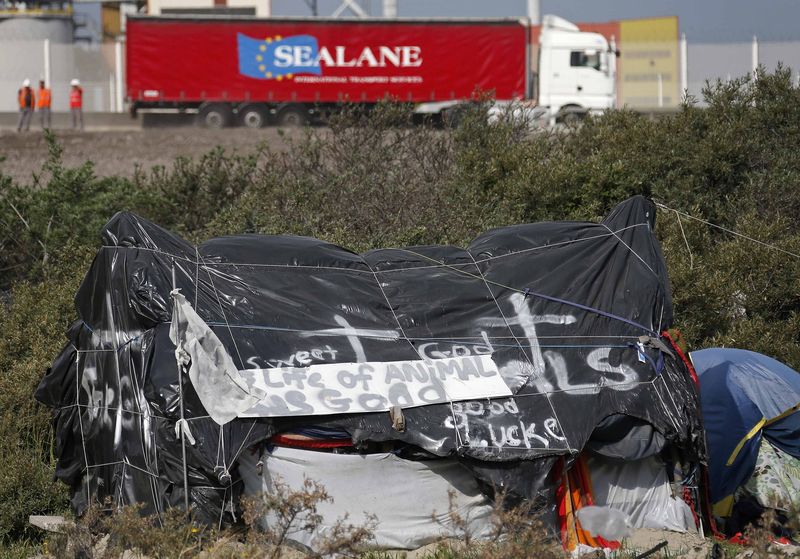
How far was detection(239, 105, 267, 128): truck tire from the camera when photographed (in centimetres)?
2937

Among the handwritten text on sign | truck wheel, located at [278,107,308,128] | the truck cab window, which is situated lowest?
the handwritten text on sign

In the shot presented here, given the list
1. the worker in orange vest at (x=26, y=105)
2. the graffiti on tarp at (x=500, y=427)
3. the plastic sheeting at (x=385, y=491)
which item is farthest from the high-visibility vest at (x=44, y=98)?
the graffiti on tarp at (x=500, y=427)

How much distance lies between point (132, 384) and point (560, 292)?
2.86 metres

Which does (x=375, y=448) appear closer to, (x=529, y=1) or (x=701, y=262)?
(x=701, y=262)

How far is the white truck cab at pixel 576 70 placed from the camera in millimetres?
27766

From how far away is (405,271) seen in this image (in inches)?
264

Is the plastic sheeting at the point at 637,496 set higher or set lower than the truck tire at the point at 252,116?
lower

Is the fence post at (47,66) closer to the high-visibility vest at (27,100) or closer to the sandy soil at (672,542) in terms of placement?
the high-visibility vest at (27,100)

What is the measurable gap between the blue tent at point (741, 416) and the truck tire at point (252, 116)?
2333 cm

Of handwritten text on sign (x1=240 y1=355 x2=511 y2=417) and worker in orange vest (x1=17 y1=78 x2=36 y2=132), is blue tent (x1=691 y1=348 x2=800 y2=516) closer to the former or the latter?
handwritten text on sign (x1=240 y1=355 x2=511 y2=417)

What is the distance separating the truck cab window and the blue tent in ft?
69.8

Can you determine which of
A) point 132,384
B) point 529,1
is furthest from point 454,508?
point 529,1

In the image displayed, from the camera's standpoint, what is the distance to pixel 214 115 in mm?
29359

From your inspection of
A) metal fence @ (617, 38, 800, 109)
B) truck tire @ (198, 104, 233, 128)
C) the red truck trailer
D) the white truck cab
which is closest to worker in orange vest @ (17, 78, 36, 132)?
the red truck trailer
